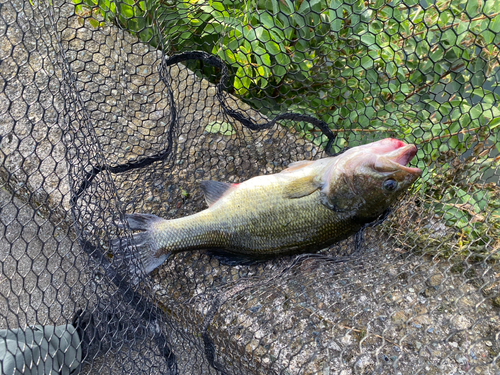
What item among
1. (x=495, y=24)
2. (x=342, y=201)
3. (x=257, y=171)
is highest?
(x=495, y=24)

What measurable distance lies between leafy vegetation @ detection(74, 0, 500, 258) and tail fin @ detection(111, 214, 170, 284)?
1.25 m

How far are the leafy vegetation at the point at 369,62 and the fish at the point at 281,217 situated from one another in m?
0.72

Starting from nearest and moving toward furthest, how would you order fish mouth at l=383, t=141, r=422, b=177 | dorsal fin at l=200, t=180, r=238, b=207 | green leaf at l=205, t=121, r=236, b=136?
fish mouth at l=383, t=141, r=422, b=177, dorsal fin at l=200, t=180, r=238, b=207, green leaf at l=205, t=121, r=236, b=136

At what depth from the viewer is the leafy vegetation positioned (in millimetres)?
2498

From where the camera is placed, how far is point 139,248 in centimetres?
235

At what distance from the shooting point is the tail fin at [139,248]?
7.55ft

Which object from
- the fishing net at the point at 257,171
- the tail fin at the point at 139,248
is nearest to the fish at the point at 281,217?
the tail fin at the point at 139,248

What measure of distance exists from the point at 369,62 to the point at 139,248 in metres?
2.12

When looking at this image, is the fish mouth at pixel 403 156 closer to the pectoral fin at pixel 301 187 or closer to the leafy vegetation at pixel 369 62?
the pectoral fin at pixel 301 187

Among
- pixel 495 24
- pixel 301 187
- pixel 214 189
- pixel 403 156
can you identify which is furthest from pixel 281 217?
pixel 495 24

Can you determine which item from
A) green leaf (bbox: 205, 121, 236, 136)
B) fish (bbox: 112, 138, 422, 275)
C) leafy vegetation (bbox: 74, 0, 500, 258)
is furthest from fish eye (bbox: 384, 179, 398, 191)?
green leaf (bbox: 205, 121, 236, 136)

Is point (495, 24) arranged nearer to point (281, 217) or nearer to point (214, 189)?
point (281, 217)

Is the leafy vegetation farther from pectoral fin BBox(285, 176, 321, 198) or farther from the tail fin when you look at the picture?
the tail fin

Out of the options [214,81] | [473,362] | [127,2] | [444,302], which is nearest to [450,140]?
[444,302]
